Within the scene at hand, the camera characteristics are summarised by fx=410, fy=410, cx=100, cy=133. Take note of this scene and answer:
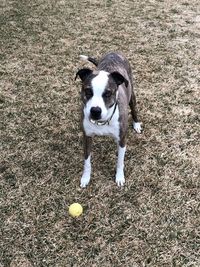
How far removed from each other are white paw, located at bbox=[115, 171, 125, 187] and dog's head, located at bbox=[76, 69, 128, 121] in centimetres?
85

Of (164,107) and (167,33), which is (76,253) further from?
(167,33)

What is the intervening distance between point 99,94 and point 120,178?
3.69 feet

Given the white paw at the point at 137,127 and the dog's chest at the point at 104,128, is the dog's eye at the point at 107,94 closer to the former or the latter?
the dog's chest at the point at 104,128

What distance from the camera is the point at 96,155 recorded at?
4555mm

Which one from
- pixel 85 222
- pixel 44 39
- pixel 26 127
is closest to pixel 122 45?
pixel 44 39

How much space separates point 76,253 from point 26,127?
6.35ft

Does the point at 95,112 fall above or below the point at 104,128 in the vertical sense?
above

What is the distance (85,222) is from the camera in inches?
150

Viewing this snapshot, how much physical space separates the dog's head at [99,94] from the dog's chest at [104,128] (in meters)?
0.20

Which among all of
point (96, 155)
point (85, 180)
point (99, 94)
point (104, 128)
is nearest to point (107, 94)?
point (99, 94)

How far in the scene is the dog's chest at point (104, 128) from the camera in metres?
3.77

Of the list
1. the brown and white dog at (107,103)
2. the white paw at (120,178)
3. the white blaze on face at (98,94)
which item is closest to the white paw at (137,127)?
the brown and white dog at (107,103)

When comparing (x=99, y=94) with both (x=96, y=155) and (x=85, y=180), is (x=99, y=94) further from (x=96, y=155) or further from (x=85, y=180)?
(x=96, y=155)

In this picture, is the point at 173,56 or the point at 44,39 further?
the point at 44,39
